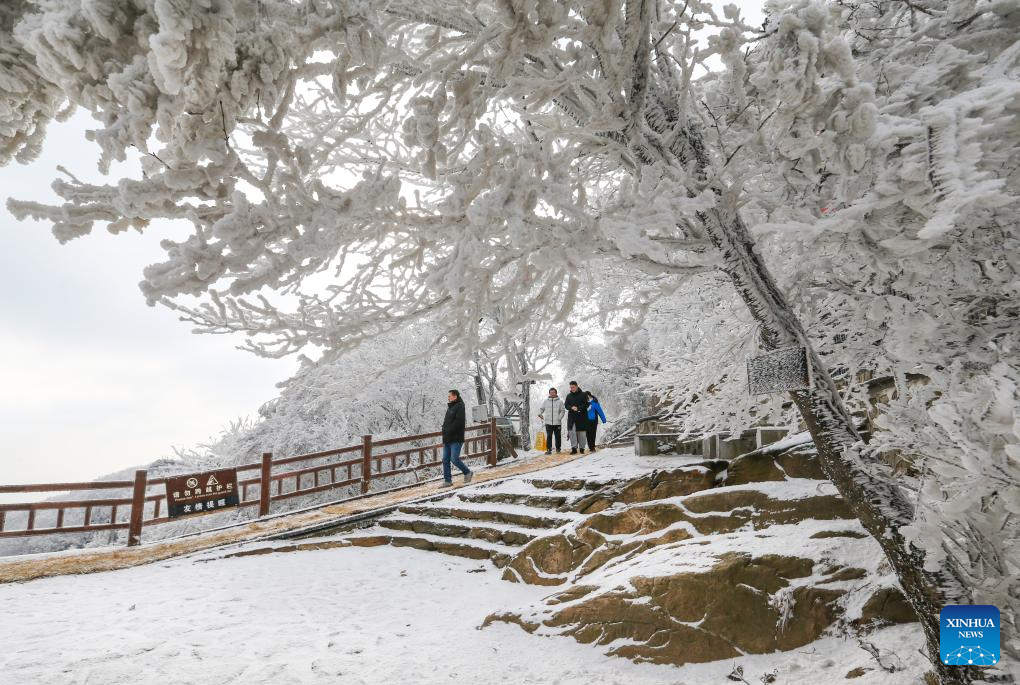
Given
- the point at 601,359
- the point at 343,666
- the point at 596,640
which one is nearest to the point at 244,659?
the point at 343,666

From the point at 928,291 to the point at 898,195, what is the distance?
1051 mm

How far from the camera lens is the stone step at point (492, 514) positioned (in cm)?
760

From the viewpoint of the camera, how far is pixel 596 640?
423cm

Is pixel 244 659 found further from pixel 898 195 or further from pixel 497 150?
pixel 898 195

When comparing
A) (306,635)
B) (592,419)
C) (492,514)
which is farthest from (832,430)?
(592,419)

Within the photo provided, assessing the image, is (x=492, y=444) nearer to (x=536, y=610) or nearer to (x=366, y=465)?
(x=366, y=465)

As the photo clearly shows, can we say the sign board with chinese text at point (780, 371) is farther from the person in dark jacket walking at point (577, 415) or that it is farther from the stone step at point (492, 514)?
the person in dark jacket walking at point (577, 415)

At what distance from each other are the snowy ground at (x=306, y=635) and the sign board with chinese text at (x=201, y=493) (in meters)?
2.10

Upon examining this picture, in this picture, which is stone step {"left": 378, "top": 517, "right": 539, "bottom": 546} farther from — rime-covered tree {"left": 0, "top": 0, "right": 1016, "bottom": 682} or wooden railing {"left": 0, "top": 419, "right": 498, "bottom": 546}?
rime-covered tree {"left": 0, "top": 0, "right": 1016, "bottom": 682}

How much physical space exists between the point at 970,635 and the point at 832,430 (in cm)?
109

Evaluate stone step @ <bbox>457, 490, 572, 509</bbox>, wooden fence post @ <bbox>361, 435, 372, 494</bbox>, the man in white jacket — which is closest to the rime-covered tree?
stone step @ <bbox>457, 490, 572, 509</bbox>

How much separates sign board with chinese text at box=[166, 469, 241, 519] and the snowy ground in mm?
2102

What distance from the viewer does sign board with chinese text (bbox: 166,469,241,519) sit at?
357 inches

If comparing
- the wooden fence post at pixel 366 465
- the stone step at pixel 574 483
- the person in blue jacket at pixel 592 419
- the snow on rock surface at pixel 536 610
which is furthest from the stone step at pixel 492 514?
the person in blue jacket at pixel 592 419
